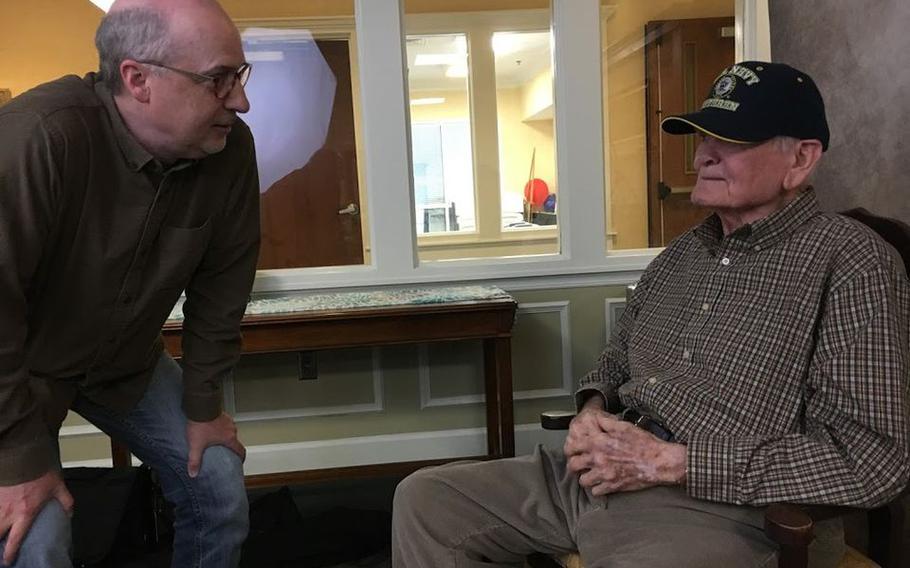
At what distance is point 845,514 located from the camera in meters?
1.10

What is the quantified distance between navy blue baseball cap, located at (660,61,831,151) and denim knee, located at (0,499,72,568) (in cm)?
136

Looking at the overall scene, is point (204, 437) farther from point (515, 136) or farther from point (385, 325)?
point (515, 136)

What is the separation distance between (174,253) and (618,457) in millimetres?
933

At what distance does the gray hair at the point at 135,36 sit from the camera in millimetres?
1100

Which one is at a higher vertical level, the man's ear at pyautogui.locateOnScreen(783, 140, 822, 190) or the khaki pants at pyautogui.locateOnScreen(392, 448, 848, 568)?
the man's ear at pyautogui.locateOnScreen(783, 140, 822, 190)

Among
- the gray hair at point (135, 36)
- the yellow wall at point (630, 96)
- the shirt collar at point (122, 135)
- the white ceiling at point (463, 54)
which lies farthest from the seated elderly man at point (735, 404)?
the white ceiling at point (463, 54)

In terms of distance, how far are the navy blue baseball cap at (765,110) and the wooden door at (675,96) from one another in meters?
2.29

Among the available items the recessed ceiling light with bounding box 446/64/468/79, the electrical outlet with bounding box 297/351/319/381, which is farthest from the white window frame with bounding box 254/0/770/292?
the recessed ceiling light with bounding box 446/64/468/79

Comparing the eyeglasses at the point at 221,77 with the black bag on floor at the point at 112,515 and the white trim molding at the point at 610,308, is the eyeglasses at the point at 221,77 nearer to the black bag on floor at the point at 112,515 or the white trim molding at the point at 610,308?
the black bag on floor at the point at 112,515

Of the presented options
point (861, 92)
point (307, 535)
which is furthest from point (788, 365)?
point (307, 535)

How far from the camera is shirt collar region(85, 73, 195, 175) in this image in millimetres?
1175

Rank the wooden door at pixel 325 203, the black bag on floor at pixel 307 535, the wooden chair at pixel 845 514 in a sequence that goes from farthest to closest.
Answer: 1. the wooden door at pixel 325 203
2. the black bag on floor at pixel 307 535
3. the wooden chair at pixel 845 514

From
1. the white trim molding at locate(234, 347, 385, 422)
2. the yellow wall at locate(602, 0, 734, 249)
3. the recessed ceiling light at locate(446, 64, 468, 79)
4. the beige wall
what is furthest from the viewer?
the recessed ceiling light at locate(446, 64, 468, 79)

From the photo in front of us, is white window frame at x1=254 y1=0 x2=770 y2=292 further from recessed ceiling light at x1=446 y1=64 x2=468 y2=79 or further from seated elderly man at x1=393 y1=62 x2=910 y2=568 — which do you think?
recessed ceiling light at x1=446 y1=64 x2=468 y2=79
